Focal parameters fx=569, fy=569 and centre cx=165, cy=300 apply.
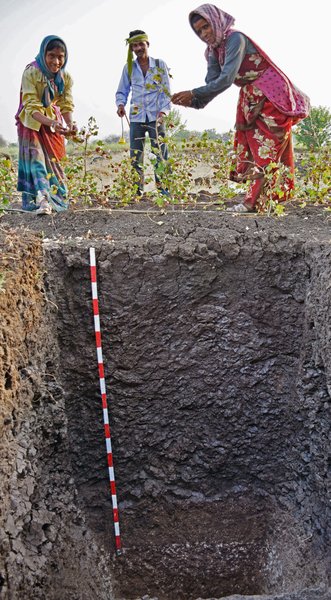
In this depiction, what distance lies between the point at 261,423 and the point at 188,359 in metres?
0.64

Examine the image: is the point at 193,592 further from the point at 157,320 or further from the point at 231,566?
the point at 157,320

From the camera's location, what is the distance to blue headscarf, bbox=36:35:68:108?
4125 mm

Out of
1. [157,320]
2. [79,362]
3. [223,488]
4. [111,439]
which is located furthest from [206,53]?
[223,488]

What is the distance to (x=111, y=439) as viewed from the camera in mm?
3615

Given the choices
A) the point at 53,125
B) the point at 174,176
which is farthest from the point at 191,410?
the point at 53,125

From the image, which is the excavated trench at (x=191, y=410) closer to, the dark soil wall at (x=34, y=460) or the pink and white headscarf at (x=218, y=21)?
the dark soil wall at (x=34, y=460)

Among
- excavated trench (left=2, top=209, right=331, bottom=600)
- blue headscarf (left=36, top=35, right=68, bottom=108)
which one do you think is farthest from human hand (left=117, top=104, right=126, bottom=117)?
excavated trench (left=2, top=209, right=331, bottom=600)

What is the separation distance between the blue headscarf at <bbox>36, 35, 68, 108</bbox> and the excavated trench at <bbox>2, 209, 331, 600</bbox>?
1442 mm

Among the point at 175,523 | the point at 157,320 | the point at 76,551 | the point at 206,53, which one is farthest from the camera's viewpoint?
the point at 206,53

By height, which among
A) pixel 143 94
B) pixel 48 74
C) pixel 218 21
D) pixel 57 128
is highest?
pixel 218 21

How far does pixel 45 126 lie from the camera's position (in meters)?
4.46

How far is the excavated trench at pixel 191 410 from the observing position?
11.0ft

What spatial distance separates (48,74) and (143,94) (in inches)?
33.0

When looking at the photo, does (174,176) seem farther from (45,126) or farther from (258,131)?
(45,126)
